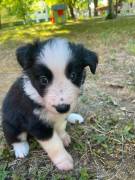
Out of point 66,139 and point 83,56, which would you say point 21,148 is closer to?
point 66,139

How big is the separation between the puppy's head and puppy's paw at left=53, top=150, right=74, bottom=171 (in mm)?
581

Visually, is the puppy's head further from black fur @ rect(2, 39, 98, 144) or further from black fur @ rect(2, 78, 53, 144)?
black fur @ rect(2, 78, 53, 144)

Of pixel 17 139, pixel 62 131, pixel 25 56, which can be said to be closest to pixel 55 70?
pixel 25 56

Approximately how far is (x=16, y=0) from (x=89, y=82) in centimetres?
906

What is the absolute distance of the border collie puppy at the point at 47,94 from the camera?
9.64 feet

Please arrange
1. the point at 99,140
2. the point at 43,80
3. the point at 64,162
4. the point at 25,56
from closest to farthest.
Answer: the point at 43,80 < the point at 25,56 < the point at 64,162 < the point at 99,140

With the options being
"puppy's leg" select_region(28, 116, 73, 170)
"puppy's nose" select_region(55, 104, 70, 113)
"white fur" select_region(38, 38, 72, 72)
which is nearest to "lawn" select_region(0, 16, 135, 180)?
"puppy's leg" select_region(28, 116, 73, 170)

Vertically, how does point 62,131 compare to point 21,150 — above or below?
above

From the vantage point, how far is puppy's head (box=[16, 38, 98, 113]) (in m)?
2.92

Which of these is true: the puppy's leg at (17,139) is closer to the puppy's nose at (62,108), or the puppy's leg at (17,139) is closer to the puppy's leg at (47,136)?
the puppy's leg at (47,136)

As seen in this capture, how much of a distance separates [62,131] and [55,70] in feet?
3.54

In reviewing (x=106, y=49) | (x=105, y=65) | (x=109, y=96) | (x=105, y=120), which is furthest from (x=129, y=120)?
(x=106, y=49)

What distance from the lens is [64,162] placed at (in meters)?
3.64

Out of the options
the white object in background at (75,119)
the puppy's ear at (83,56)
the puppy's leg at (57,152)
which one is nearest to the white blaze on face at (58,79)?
the puppy's ear at (83,56)
